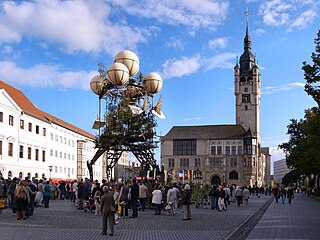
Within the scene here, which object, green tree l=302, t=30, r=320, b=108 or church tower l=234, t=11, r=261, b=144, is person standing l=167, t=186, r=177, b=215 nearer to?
green tree l=302, t=30, r=320, b=108

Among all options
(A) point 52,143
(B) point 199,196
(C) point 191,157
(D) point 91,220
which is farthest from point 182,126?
(D) point 91,220

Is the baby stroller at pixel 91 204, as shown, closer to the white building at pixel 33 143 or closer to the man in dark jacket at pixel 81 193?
the man in dark jacket at pixel 81 193

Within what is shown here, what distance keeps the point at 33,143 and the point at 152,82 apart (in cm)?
3375

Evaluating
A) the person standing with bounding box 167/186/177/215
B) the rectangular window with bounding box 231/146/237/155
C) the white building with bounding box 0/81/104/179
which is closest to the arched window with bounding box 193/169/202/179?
the rectangular window with bounding box 231/146/237/155

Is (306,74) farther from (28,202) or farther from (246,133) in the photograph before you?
(246,133)

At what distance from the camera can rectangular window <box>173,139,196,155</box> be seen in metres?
119

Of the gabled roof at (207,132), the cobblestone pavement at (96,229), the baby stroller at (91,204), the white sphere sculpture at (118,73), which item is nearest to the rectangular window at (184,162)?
the gabled roof at (207,132)

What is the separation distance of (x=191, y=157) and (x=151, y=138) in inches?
3392

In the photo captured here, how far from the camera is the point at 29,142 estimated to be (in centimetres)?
6078

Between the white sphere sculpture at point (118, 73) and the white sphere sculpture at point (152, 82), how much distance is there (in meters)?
2.11

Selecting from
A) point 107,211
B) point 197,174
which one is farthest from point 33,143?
point 197,174

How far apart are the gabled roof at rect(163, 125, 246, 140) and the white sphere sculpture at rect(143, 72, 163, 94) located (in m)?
84.6

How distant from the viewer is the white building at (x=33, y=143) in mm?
54344

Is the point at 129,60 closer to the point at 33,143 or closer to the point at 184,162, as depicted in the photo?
the point at 33,143
